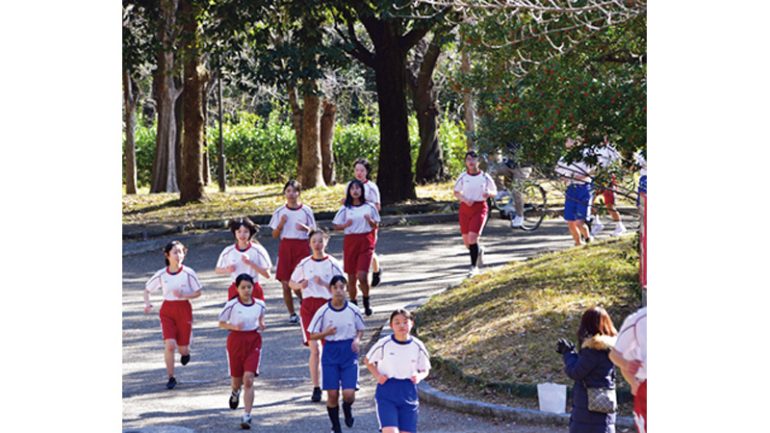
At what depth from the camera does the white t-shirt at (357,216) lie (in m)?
13.9

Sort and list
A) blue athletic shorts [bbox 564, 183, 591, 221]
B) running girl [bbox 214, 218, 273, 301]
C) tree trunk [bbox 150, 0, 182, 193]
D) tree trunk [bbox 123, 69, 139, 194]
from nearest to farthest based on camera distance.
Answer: running girl [bbox 214, 218, 273, 301], blue athletic shorts [bbox 564, 183, 591, 221], tree trunk [bbox 150, 0, 182, 193], tree trunk [bbox 123, 69, 139, 194]

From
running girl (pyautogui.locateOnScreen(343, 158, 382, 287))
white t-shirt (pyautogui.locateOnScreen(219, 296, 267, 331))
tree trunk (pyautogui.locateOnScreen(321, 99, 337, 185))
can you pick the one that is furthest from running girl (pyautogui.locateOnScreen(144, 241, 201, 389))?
tree trunk (pyautogui.locateOnScreen(321, 99, 337, 185))

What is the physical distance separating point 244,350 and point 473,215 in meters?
6.46

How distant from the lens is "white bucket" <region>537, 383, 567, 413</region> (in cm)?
1005

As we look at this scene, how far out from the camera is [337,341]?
988 centimetres

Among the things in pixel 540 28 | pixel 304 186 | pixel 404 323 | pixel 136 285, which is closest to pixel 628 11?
pixel 540 28

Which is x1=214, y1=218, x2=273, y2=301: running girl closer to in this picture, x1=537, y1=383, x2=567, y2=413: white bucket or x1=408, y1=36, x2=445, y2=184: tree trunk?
x1=537, y1=383, x2=567, y2=413: white bucket

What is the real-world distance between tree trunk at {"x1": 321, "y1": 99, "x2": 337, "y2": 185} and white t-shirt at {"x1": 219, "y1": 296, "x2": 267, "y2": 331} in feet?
87.9

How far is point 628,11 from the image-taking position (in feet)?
33.7

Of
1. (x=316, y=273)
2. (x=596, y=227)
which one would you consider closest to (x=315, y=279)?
(x=316, y=273)

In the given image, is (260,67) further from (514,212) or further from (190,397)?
(190,397)

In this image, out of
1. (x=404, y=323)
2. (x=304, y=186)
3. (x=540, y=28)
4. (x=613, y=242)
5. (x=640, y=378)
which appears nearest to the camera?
(x=640, y=378)
